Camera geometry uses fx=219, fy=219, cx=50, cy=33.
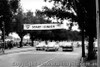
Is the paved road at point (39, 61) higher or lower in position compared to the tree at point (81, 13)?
lower

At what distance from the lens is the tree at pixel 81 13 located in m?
14.6

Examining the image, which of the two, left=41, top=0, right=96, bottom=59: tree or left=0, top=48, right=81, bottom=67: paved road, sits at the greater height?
left=41, top=0, right=96, bottom=59: tree

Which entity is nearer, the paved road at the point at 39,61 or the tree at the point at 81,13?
the tree at the point at 81,13

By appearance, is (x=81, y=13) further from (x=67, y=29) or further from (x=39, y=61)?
(x=67, y=29)

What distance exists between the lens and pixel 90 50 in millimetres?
20500

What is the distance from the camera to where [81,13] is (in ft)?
58.3

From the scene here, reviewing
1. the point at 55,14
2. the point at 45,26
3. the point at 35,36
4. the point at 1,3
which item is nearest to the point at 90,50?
the point at 55,14

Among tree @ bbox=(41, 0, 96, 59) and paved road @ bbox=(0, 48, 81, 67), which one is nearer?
tree @ bbox=(41, 0, 96, 59)

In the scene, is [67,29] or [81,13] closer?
[81,13]

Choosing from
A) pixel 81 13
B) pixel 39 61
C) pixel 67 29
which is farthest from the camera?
pixel 67 29

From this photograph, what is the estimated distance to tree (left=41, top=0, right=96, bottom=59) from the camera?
1463cm

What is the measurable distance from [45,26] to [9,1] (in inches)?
668

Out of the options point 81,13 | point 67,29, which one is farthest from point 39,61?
point 67,29

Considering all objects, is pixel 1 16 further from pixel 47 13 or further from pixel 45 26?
pixel 45 26
